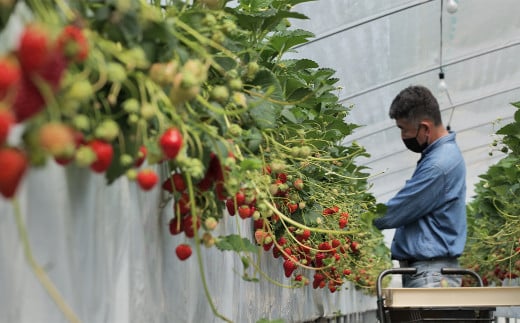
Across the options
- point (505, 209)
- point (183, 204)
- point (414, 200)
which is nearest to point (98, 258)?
point (183, 204)

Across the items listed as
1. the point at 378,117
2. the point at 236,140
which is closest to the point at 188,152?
the point at 236,140

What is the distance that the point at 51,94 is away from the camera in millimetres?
647

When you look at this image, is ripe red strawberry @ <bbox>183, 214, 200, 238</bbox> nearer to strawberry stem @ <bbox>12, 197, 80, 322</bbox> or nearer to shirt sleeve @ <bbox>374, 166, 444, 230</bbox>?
strawberry stem @ <bbox>12, 197, 80, 322</bbox>

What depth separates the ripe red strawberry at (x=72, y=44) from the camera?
67 cm

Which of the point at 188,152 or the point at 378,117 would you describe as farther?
the point at 378,117

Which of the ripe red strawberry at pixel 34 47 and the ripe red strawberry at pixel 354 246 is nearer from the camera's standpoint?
the ripe red strawberry at pixel 34 47

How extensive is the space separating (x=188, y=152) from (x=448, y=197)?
204 centimetres

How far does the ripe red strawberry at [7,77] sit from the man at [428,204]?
2.46 metres

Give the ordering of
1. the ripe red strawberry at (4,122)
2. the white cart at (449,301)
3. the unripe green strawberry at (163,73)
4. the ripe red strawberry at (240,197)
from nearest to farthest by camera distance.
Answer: the ripe red strawberry at (4,122) < the unripe green strawberry at (163,73) < the ripe red strawberry at (240,197) < the white cart at (449,301)

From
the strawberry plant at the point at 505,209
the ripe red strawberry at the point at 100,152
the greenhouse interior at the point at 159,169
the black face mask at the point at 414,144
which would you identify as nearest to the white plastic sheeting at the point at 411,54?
the strawberry plant at the point at 505,209

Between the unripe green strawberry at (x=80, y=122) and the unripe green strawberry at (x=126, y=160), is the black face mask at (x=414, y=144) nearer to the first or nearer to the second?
the unripe green strawberry at (x=126, y=160)

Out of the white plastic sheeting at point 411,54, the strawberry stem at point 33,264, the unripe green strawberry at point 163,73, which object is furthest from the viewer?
the white plastic sheeting at point 411,54

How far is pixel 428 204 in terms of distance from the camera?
2998 millimetres

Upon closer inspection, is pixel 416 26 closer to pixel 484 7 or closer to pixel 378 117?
pixel 484 7
